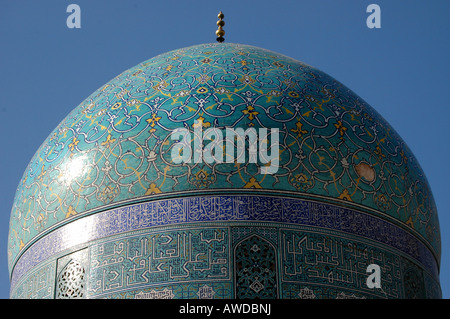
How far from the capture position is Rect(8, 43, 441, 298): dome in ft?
28.2

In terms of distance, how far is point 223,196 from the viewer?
8742 mm

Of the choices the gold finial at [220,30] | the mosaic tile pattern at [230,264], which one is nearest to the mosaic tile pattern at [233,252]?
the mosaic tile pattern at [230,264]

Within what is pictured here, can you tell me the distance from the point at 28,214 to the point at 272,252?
2305 millimetres

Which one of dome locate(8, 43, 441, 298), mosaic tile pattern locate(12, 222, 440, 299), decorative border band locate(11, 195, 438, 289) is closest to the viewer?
mosaic tile pattern locate(12, 222, 440, 299)

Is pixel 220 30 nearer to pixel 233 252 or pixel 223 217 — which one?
pixel 223 217

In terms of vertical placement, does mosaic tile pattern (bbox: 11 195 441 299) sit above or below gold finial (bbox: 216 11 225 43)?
below

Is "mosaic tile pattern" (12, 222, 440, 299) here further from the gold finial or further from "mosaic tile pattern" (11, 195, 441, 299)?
the gold finial

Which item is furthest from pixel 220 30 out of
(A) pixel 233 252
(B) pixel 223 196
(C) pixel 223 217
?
(A) pixel 233 252

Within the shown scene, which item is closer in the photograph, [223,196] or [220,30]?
[223,196]

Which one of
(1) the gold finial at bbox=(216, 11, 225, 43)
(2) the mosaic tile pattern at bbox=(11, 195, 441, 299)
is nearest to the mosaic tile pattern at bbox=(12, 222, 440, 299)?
(2) the mosaic tile pattern at bbox=(11, 195, 441, 299)

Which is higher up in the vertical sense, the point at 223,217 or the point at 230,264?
the point at 223,217

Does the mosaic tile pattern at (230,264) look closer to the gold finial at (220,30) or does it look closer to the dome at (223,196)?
the dome at (223,196)

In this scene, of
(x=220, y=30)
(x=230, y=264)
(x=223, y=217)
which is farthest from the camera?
(x=220, y=30)

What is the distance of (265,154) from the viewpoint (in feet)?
29.2
